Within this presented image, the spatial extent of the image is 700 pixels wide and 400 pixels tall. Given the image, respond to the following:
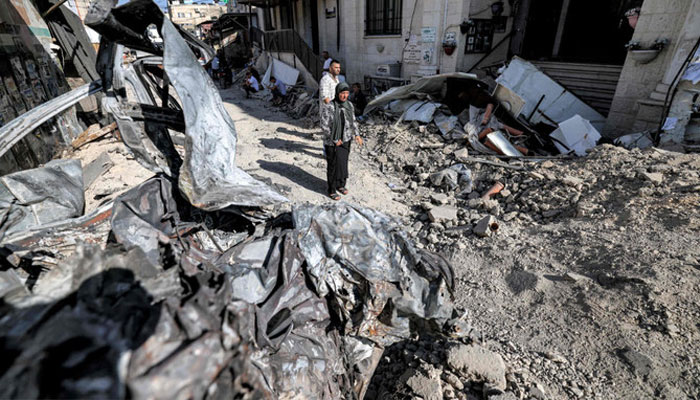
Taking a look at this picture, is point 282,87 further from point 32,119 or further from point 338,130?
point 32,119

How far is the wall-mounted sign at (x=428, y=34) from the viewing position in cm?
921

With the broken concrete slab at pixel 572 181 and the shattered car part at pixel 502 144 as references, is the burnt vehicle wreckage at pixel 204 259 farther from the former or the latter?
the shattered car part at pixel 502 144

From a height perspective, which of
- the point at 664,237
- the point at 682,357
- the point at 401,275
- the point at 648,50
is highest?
the point at 648,50

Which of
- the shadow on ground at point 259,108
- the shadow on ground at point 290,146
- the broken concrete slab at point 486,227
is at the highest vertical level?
the broken concrete slab at point 486,227

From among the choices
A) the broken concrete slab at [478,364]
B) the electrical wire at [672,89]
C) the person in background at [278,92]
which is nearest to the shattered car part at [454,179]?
the electrical wire at [672,89]

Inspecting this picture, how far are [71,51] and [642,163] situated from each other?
457 inches

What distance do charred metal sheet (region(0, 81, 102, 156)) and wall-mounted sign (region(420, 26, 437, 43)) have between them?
341 inches

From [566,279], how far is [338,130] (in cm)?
346

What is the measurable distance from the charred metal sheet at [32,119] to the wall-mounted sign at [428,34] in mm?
8673

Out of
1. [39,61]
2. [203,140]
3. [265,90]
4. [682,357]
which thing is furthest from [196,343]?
[265,90]

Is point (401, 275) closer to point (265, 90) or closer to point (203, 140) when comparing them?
point (203, 140)

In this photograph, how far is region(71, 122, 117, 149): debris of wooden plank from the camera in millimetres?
6781

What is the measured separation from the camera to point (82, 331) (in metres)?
1.10

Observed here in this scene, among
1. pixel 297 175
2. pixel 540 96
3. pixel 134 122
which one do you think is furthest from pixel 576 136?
pixel 134 122
